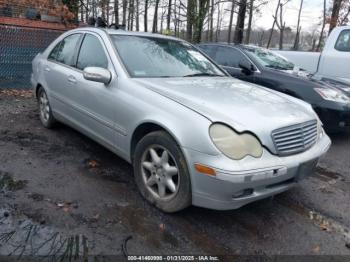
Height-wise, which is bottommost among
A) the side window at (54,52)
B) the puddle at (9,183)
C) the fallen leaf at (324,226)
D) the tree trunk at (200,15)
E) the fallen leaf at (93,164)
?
the fallen leaf at (324,226)

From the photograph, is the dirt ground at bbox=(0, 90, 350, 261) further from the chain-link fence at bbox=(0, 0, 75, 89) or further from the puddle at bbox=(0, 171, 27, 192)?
the chain-link fence at bbox=(0, 0, 75, 89)

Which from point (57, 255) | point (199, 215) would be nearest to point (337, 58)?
point (199, 215)

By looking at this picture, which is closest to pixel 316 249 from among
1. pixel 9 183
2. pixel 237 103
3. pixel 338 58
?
pixel 237 103

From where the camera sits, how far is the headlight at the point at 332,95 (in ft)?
18.0

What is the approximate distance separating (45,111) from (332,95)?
448 cm

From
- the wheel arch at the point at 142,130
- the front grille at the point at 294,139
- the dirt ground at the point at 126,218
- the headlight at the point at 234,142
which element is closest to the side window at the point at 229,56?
the dirt ground at the point at 126,218

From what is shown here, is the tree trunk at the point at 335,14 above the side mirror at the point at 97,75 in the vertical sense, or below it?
above

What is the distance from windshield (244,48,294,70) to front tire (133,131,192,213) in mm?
3919

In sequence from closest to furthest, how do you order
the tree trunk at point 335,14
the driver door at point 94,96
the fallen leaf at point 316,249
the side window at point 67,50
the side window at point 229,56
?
the fallen leaf at point 316,249
the driver door at point 94,96
the side window at point 67,50
the side window at point 229,56
the tree trunk at point 335,14

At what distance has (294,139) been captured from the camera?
3023 millimetres

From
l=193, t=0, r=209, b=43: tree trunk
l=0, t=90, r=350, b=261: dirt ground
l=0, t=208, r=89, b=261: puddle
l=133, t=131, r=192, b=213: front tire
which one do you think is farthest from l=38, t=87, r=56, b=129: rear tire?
l=193, t=0, r=209, b=43: tree trunk

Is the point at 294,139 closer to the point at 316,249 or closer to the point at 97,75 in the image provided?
the point at 316,249

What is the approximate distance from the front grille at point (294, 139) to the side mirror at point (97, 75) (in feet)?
5.76

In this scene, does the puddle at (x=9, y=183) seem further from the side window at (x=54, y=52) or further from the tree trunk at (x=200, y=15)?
the tree trunk at (x=200, y=15)
